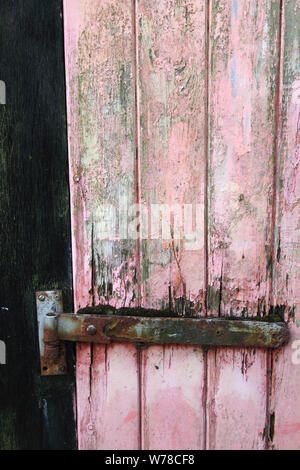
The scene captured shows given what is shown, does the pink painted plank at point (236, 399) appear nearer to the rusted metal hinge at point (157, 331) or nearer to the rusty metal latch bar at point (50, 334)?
the rusted metal hinge at point (157, 331)

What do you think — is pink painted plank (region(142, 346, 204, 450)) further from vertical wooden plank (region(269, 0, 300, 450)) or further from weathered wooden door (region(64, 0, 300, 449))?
vertical wooden plank (region(269, 0, 300, 450))

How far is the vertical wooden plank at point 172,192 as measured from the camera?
0.64m

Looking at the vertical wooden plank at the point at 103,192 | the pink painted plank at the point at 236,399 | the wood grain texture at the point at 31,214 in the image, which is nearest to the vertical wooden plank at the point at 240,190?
the pink painted plank at the point at 236,399

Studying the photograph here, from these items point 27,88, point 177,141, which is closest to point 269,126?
point 177,141

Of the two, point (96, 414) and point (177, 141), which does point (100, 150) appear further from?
point (96, 414)

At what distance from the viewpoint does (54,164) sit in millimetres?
699

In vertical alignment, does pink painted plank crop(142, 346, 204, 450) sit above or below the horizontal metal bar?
below

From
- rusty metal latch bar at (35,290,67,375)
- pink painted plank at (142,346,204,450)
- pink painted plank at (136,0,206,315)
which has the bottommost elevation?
pink painted plank at (142,346,204,450)

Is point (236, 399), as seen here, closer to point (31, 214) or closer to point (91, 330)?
point (91, 330)

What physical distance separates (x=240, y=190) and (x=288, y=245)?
0.47ft

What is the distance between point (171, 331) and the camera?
68 centimetres

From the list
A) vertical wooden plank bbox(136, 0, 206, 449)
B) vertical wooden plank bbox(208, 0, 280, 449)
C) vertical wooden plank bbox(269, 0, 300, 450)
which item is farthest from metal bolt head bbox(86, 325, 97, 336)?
vertical wooden plank bbox(269, 0, 300, 450)

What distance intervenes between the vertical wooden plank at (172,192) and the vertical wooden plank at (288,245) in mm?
147

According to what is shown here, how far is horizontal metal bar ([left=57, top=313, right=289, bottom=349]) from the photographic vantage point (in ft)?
2.21
